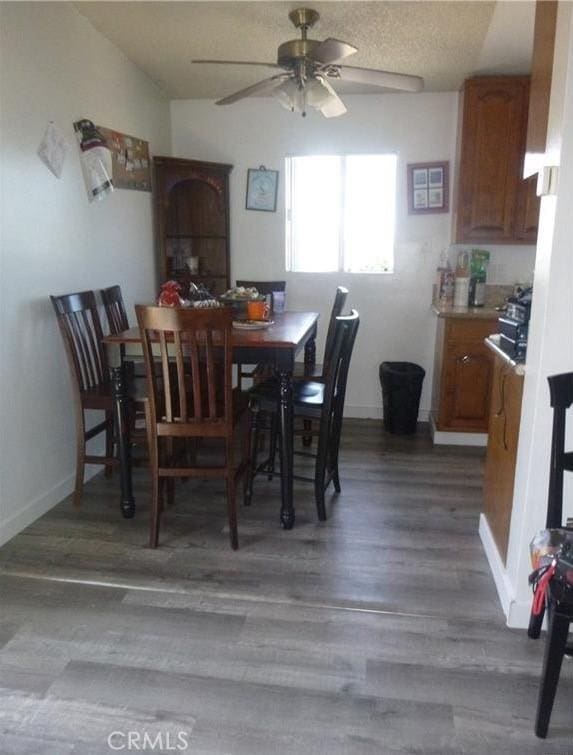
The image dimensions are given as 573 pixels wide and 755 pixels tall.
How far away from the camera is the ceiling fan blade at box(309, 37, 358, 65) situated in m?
2.24

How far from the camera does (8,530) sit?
8.14 ft

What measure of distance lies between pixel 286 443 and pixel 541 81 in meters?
1.67

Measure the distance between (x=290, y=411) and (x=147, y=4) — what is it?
2.07m

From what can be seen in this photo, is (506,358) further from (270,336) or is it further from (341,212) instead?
(341,212)

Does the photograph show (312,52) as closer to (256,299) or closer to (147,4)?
(147,4)

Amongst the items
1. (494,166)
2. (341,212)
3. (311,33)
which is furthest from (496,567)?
(341,212)

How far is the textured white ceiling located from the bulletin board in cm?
49

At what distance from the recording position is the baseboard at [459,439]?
3.78 m

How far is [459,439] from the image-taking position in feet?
12.5

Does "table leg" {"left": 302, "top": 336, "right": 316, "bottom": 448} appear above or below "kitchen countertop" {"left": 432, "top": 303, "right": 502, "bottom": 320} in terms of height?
below

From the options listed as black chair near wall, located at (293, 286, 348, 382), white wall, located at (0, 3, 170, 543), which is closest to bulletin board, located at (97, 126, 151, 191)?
white wall, located at (0, 3, 170, 543)

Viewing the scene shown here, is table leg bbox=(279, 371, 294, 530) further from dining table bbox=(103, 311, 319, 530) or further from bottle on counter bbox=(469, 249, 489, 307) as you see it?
bottle on counter bbox=(469, 249, 489, 307)

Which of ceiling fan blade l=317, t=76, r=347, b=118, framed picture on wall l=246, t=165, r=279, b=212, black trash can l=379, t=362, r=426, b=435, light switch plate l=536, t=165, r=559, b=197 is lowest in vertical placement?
black trash can l=379, t=362, r=426, b=435

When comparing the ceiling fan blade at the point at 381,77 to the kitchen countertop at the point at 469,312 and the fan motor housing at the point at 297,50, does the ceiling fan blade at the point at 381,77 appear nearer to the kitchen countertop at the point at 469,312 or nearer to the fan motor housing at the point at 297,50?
the fan motor housing at the point at 297,50
